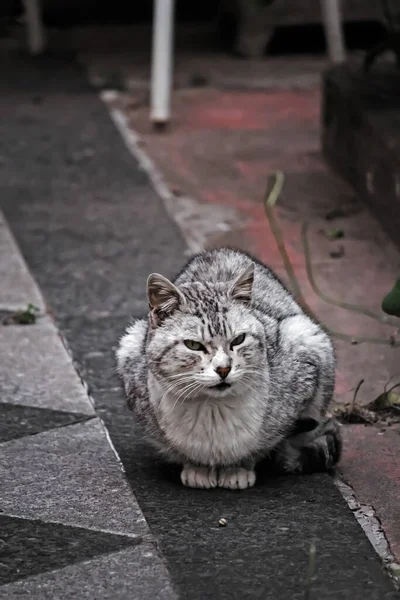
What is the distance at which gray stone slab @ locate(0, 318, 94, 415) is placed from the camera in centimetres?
429

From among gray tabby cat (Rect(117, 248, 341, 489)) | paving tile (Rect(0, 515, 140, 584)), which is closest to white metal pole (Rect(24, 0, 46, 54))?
gray tabby cat (Rect(117, 248, 341, 489))

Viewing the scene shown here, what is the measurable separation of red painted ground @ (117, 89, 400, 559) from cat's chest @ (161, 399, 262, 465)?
1.36 feet

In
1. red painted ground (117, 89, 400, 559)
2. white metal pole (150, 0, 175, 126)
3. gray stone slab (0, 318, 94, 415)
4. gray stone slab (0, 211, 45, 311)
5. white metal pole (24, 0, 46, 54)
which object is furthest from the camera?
white metal pole (24, 0, 46, 54)

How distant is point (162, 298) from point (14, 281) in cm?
190

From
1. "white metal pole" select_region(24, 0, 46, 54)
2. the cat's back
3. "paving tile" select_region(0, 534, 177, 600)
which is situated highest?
the cat's back

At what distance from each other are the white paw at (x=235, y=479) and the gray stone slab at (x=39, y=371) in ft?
2.29

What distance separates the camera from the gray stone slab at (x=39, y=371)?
4285 millimetres

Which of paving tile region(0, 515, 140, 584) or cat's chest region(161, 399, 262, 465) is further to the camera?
cat's chest region(161, 399, 262, 465)

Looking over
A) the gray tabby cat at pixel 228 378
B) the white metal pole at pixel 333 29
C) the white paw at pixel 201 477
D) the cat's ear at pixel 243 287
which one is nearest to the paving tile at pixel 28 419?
the gray tabby cat at pixel 228 378

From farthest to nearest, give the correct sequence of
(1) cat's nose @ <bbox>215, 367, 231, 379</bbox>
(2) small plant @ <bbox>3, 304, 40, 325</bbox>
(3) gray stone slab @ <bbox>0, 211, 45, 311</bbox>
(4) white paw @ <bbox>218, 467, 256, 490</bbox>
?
(3) gray stone slab @ <bbox>0, 211, 45, 311</bbox>
(2) small plant @ <bbox>3, 304, 40, 325</bbox>
(4) white paw @ <bbox>218, 467, 256, 490</bbox>
(1) cat's nose @ <bbox>215, 367, 231, 379</bbox>

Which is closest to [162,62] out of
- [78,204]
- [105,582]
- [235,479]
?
[78,204]

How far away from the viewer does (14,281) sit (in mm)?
5324

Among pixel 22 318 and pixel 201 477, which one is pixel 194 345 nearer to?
pixel 201 477

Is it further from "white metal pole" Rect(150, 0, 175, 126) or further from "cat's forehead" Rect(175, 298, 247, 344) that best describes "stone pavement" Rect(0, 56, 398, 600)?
"white metal pole" Rect(150, 0, 175, 126)
